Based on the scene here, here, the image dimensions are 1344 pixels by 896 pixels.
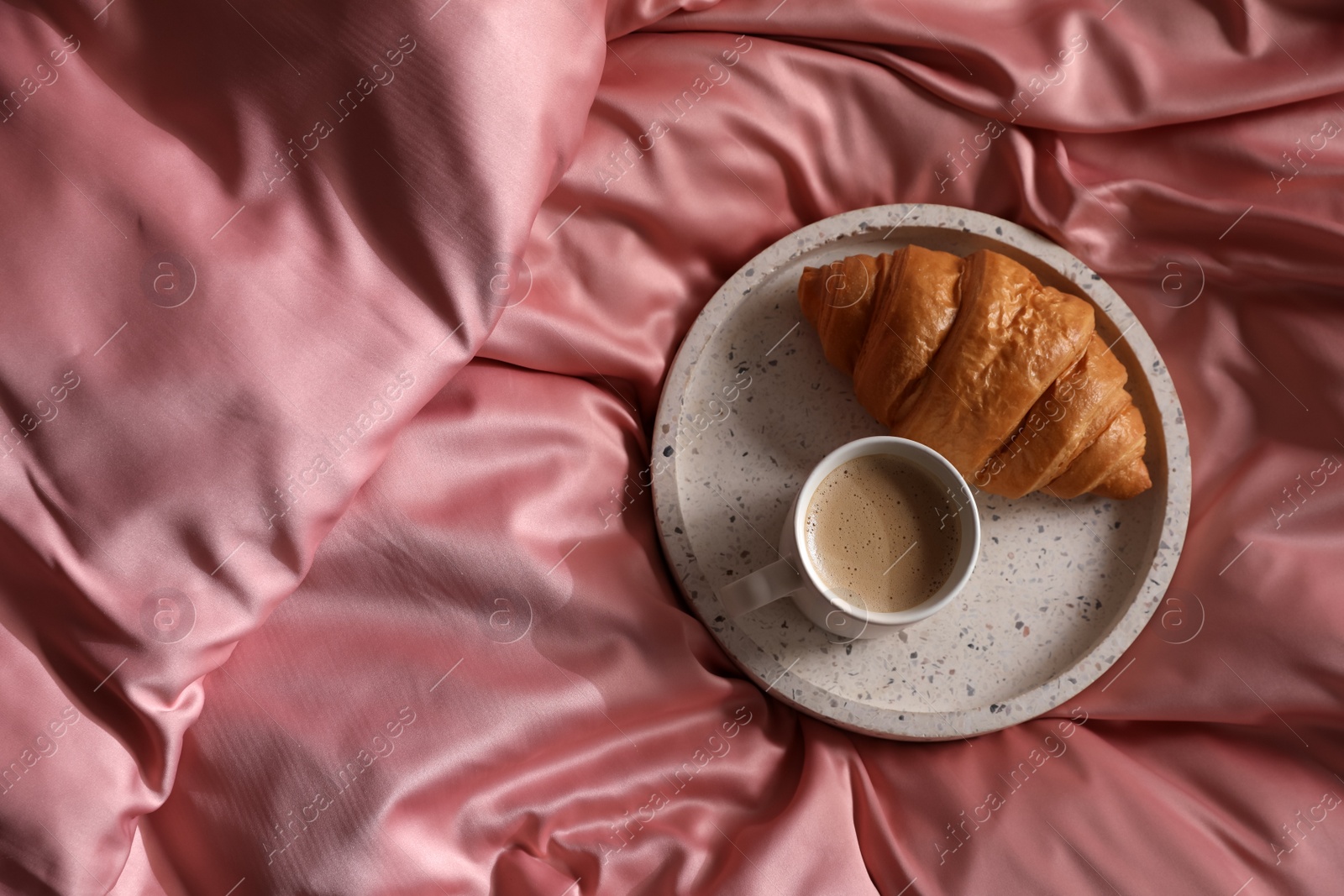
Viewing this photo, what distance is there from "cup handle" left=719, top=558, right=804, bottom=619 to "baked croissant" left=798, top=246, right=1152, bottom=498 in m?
0.20

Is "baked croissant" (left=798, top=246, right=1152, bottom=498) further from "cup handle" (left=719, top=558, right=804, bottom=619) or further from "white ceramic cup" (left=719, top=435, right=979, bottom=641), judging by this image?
"cup handle" (left=719, top=558, right=804, bottom=619)

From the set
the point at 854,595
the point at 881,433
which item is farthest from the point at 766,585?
the point at 881,433

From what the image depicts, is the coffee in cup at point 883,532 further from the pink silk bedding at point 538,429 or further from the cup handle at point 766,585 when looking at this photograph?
the pink silk bedding at point 538,429

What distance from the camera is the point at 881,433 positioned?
3.25ft

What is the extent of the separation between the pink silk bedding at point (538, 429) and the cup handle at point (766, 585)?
0.12 meters

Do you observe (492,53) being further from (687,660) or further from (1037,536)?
(1037,536)

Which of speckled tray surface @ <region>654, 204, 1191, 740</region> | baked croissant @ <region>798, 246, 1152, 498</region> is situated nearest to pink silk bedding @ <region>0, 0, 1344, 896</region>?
speckled tray surface @ <region>654, 204, 1191, 740</region>

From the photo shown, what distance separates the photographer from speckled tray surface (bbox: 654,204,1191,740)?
3.01 ft

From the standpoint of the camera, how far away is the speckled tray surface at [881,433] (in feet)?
3.01

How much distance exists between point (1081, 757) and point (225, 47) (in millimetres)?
1058

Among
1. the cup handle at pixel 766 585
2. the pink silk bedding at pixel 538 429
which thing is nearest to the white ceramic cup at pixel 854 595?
the cup handle at pixel 766 585

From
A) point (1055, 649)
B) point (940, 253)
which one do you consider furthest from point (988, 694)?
point (940, 253)

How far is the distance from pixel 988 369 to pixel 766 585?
0.96 feet

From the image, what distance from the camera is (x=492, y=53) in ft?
2.67
